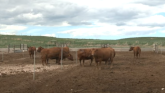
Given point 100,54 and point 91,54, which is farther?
point 91,54

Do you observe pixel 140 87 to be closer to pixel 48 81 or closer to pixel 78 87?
pixel 78 87

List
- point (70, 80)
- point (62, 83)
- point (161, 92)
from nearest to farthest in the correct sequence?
point (161, 92)
point (62, 83)
point (70, 80)

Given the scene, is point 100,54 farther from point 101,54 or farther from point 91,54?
point 91,54

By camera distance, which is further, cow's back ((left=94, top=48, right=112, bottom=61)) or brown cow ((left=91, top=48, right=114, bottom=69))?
cow's back ((left=94, top=48, right=112, bottom=61))

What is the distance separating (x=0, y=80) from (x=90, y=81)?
4846 millimetres

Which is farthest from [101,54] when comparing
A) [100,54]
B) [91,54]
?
[91,54]

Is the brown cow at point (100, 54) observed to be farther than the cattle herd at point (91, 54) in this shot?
No

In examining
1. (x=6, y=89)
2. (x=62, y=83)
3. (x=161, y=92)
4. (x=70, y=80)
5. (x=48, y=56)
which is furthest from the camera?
(x=48, y=56)

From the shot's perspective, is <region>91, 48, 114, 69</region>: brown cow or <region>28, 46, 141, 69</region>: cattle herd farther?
<region>28, 46, 141, 69</region>: cattle herd

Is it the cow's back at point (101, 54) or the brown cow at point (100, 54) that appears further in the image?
the cow's back at point (101, 54)

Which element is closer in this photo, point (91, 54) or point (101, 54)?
point (101, 54)

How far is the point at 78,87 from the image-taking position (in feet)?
34.8

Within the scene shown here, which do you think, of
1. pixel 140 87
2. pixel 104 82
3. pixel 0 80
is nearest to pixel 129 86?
pixel 140 87

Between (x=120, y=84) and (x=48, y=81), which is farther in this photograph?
(x=48, y=81)
